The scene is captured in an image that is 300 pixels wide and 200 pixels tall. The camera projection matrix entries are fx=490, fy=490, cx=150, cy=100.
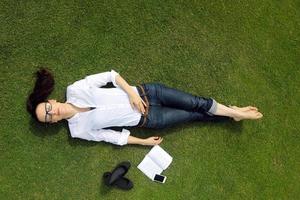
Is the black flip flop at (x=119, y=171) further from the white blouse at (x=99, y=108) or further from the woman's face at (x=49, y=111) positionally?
the woman's face at (x=49, y=111)

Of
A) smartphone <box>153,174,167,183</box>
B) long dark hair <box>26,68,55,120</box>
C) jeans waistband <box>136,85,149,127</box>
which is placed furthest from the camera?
smartphone <box>153,174,167,183</box>

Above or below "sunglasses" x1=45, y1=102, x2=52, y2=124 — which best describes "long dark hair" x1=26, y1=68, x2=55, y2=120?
above

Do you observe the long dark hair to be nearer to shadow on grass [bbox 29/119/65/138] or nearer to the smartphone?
shadow on grass [bbox 29/119/65/138]

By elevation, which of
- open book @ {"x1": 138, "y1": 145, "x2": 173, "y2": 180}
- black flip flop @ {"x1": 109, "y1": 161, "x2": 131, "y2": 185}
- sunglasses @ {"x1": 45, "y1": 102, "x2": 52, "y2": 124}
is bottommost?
black flip flop @ {"x1": 109, "y1": 161, "x2": 131, "y2": 185}

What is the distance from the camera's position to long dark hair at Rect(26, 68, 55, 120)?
19.0 feet

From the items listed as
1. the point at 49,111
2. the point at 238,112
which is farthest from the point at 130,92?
the point at 238,112

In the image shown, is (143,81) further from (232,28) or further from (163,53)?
(232,28)

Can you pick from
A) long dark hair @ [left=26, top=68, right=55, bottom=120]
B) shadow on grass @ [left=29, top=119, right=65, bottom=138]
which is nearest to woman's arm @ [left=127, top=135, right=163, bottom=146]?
shadow on grass @ [left=29, top=119, right=65, bottom=138]

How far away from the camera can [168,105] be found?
6.11 metres

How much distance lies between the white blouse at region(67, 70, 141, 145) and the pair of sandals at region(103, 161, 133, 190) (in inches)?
14.9

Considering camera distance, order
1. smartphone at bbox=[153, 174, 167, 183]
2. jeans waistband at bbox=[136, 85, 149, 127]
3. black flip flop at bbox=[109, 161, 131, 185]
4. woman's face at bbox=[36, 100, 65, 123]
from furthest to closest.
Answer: smartphone at bbox=[153, 174, 167, 183]
black flip flop at bbox=[109, 161, 131, 185]
jeans waistband at bbox=[136, 85, 149, 127]
woman's face at bbox=[36, 100, 65, 123]

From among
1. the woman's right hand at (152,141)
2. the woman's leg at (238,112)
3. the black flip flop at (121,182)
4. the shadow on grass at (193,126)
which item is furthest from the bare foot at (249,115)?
the black flip flop at (121,182)

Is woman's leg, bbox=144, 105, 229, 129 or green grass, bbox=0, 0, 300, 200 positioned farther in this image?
green grass, bbox=0, 0, 300, 200

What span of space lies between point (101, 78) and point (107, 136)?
2.37 feet
